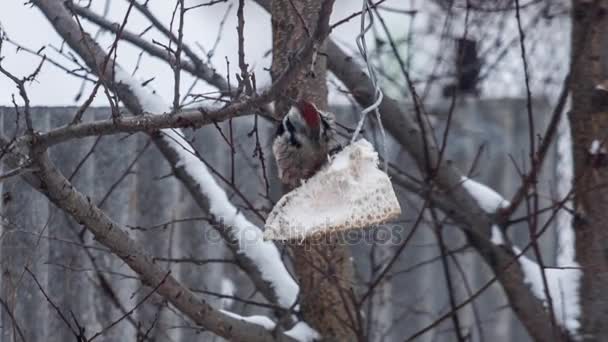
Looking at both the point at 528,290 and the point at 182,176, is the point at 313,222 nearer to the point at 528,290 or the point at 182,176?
the point at 182,176

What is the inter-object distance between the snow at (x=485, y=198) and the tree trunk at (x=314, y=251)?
66 centimetres

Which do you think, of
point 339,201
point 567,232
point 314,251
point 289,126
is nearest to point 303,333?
point 314,251

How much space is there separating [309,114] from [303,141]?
0.37 ft

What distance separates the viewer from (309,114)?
253cm

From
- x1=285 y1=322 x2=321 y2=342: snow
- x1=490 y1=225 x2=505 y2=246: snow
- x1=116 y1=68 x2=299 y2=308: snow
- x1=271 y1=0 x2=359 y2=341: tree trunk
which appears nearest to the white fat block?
x1=271 y1=0 x2=359 y2=341: tree trunk

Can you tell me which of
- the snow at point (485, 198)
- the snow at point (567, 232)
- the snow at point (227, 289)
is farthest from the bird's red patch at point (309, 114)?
the snow at point (227, 289)

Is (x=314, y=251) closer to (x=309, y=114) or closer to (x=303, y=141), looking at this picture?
(x=303, y=141)

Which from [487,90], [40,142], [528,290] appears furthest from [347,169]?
[487,90]

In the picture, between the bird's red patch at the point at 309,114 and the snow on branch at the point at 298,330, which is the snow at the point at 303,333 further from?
the bird's red patch at the point at 309,114

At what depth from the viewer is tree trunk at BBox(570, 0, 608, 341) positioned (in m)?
3.10

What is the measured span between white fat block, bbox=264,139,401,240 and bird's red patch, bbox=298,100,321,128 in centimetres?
13

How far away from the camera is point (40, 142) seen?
2287mm

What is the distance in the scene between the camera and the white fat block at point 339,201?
246 cm

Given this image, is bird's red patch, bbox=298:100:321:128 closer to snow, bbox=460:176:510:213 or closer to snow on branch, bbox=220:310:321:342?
snow on branch, bbox=220:310:321:342
